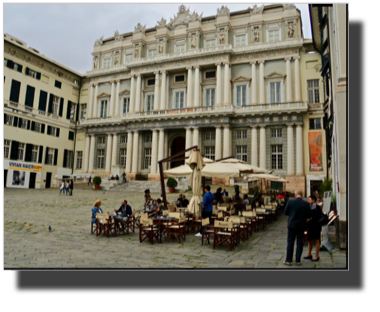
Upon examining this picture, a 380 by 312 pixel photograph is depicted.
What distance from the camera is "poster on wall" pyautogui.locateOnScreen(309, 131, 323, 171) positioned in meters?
27.3

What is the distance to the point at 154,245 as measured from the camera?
7.38 m

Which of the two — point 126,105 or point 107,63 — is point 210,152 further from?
point 107,63

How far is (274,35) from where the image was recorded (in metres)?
31.2

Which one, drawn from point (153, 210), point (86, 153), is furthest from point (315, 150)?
point (86, 153)

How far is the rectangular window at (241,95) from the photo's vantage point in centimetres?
3147

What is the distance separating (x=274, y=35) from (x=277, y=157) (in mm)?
13765

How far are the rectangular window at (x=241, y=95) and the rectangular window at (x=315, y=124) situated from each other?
737 centimetres

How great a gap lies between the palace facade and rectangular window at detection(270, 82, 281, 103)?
11 centimetres

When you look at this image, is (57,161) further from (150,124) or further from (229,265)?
(229,265)

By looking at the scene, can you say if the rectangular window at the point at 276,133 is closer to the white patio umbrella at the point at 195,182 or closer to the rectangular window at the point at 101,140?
the rectangular window at the point at 101,140

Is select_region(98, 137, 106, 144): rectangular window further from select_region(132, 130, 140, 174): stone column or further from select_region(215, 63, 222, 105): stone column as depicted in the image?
select_region(215, 63, 222, 105): stone column

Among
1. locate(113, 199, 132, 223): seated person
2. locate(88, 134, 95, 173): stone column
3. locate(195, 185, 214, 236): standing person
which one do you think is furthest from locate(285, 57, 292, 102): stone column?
locate(88, 134, 95, 173): stone column
